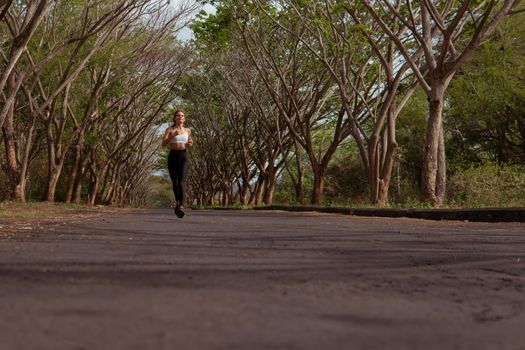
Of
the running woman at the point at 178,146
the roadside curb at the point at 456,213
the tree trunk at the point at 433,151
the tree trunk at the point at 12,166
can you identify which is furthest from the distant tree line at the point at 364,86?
the tree trunk at the point at 12,166

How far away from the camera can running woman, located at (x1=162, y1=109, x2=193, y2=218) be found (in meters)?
10.5

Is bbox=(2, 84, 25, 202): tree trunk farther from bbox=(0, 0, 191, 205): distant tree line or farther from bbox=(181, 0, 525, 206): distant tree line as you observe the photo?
bbox=(181, 0, 525, 206): distant tree line

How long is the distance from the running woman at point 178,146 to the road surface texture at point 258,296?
4.05m

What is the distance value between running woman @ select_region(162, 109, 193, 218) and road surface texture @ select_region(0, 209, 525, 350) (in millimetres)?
4051

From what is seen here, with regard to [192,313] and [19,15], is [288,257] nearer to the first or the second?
[192,313]

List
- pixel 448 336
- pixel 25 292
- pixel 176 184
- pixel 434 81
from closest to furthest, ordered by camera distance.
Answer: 1. pixel 448 336
2. pixel 25 292
3. pixel 176 184
4. pixel 434 81

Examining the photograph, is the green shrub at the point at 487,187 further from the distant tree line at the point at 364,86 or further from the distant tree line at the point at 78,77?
the distant tree line at the point at 78,77

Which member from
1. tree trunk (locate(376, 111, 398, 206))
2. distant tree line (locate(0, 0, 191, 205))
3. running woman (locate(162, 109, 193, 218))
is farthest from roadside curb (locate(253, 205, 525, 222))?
distant tree line (locate(0, 0, 191, 205))

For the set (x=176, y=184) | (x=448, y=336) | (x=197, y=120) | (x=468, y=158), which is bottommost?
(x=448, y=336)

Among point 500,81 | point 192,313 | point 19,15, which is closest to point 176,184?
point 192,313

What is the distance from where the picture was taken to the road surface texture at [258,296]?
8.64 ft

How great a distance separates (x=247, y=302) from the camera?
11.0 ft

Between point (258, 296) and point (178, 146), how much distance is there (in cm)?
725

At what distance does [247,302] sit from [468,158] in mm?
27958
